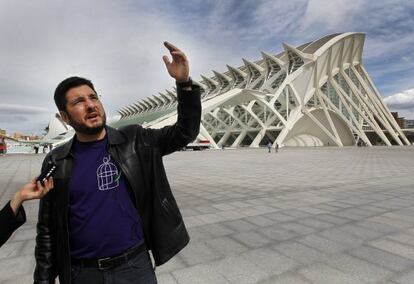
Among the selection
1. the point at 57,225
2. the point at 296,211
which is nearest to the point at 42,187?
the point at 57,225

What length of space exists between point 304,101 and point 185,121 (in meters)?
44.8

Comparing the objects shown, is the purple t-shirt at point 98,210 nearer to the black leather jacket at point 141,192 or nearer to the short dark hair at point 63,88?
the black leather jacket at point 141,192

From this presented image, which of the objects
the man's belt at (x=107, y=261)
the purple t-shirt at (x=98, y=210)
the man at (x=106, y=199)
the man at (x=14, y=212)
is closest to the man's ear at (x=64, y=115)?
the man at (x=106, y=199)

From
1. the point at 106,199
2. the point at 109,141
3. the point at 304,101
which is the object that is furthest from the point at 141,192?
the point at 304,101

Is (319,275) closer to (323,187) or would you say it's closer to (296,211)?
(296,211)

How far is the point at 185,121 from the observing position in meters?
1.73

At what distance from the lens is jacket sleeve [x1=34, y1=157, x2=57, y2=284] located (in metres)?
1.57

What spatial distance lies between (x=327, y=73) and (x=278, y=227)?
4969cm

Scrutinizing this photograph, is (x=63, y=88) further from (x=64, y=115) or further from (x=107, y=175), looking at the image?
(x=107, y=175)

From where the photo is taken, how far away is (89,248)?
1.51 meters

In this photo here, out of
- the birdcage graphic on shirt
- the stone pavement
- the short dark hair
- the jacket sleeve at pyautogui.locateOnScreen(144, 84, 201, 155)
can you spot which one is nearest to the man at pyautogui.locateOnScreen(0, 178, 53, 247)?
the birdcage graphic on shirt

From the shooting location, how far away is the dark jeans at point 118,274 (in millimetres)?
1482

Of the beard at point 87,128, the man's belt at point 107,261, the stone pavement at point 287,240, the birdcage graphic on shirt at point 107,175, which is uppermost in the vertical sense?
the beard at point 87,128

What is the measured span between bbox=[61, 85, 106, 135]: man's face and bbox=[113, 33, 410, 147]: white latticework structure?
35.1m
